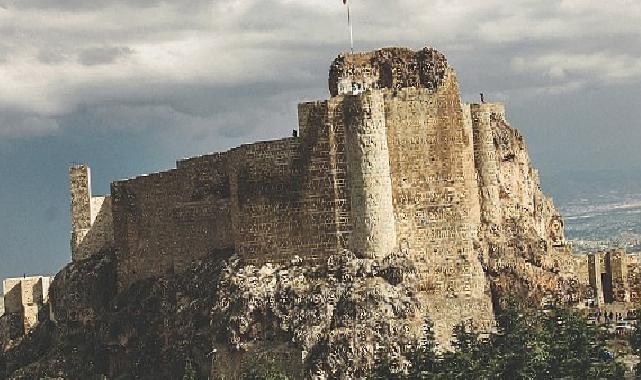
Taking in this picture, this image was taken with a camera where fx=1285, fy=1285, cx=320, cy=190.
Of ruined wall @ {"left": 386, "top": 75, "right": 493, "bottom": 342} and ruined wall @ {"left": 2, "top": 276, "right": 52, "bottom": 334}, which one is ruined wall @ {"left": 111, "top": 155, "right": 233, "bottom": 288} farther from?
ruined wall @ {"left": 386, "top": 75, "right": 493, "bottom": 342}

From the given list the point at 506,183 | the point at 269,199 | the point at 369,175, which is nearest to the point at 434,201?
the point at 369,175

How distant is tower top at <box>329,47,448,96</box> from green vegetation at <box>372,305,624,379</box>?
1258 centimetres

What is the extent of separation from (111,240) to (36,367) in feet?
33.2

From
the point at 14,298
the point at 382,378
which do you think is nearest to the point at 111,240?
the point at 14,298

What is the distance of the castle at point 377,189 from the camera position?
59.8 meters

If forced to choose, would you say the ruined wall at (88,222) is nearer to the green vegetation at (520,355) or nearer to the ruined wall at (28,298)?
the ruined wall at (28,298)

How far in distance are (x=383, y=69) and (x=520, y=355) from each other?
16791 mm

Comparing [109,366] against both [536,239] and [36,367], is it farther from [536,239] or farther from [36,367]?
[536,239]

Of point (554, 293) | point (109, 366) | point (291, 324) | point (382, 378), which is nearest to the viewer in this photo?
point (382, 378)

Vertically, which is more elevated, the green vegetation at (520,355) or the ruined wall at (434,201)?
the ruined wall at (434,201)

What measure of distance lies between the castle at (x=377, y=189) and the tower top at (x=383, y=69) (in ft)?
0.17

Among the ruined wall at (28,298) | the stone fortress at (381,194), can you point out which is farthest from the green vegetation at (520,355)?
the ruined wall at (28,298)

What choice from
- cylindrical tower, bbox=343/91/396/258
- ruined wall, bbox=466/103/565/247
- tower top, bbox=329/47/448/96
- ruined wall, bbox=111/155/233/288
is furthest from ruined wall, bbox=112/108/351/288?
ruined wall, bbox=466/103/565/247

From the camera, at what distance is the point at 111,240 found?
8212cm
